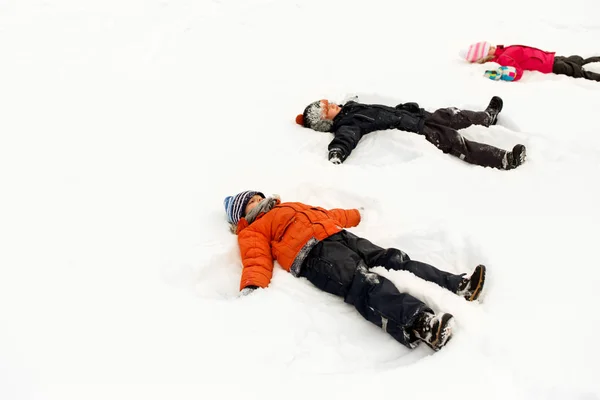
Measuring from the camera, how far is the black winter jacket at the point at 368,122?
3494 mm

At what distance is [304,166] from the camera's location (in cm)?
328

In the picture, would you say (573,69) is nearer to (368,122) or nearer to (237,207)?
(368,122)

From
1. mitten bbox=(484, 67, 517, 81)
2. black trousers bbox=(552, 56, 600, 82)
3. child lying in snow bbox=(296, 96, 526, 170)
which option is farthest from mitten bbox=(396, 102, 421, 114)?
black trousers bbox=(552, 56, 600, 82)

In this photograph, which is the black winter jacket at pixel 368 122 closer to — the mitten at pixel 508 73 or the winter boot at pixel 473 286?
the mitten at pixel 508 73

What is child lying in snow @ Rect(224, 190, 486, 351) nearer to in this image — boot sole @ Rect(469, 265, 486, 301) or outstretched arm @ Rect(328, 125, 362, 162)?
boot sole @ Rect(469, 265, 486, 301)

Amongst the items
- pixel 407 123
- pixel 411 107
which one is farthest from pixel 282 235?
pixel 411 107

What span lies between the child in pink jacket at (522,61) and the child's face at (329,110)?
1.68m

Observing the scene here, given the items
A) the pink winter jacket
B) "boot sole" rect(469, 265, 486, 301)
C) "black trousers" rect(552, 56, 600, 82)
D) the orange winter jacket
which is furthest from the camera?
the pink winter jacket

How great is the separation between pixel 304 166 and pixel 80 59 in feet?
10.0

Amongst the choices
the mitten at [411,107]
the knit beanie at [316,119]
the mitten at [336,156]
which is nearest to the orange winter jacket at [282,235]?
the mitten at [336,156]

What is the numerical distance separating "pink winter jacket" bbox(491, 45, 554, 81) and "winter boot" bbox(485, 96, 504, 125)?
2.89ft

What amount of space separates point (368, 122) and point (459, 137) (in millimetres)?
749

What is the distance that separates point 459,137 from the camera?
3309mm

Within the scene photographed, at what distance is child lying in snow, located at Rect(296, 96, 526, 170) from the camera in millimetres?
3230
